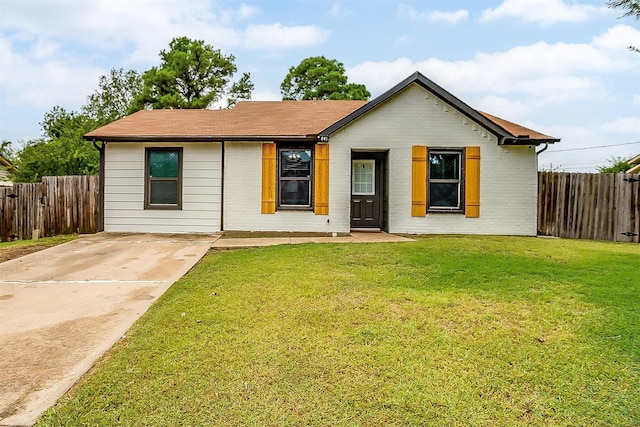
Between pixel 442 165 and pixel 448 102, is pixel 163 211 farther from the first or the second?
pixel 448 102

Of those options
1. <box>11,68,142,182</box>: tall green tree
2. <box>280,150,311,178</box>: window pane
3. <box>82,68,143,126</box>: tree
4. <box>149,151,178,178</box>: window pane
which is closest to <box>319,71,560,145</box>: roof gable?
<box>280,150,311,178</box>: window pane

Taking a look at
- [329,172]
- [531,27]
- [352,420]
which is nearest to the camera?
[352,420]

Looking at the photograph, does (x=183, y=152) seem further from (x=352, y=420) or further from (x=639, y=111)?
(x=639, y=111)

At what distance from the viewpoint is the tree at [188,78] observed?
72.6 feet

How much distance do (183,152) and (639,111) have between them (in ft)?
47.3

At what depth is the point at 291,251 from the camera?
728 cm

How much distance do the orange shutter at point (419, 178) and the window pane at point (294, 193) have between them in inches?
114

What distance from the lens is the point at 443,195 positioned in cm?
1025

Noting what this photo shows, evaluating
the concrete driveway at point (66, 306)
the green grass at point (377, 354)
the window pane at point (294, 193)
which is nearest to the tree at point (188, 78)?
the window pane at point (294, 193)

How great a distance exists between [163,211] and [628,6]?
10831 millimetres

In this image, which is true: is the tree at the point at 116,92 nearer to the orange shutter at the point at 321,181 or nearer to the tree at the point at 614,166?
the orange shutter at the point at 321,181

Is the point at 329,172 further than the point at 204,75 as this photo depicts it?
No

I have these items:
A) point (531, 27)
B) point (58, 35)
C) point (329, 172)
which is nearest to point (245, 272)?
point (329, 172)

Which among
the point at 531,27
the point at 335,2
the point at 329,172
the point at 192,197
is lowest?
the point at 192,197
